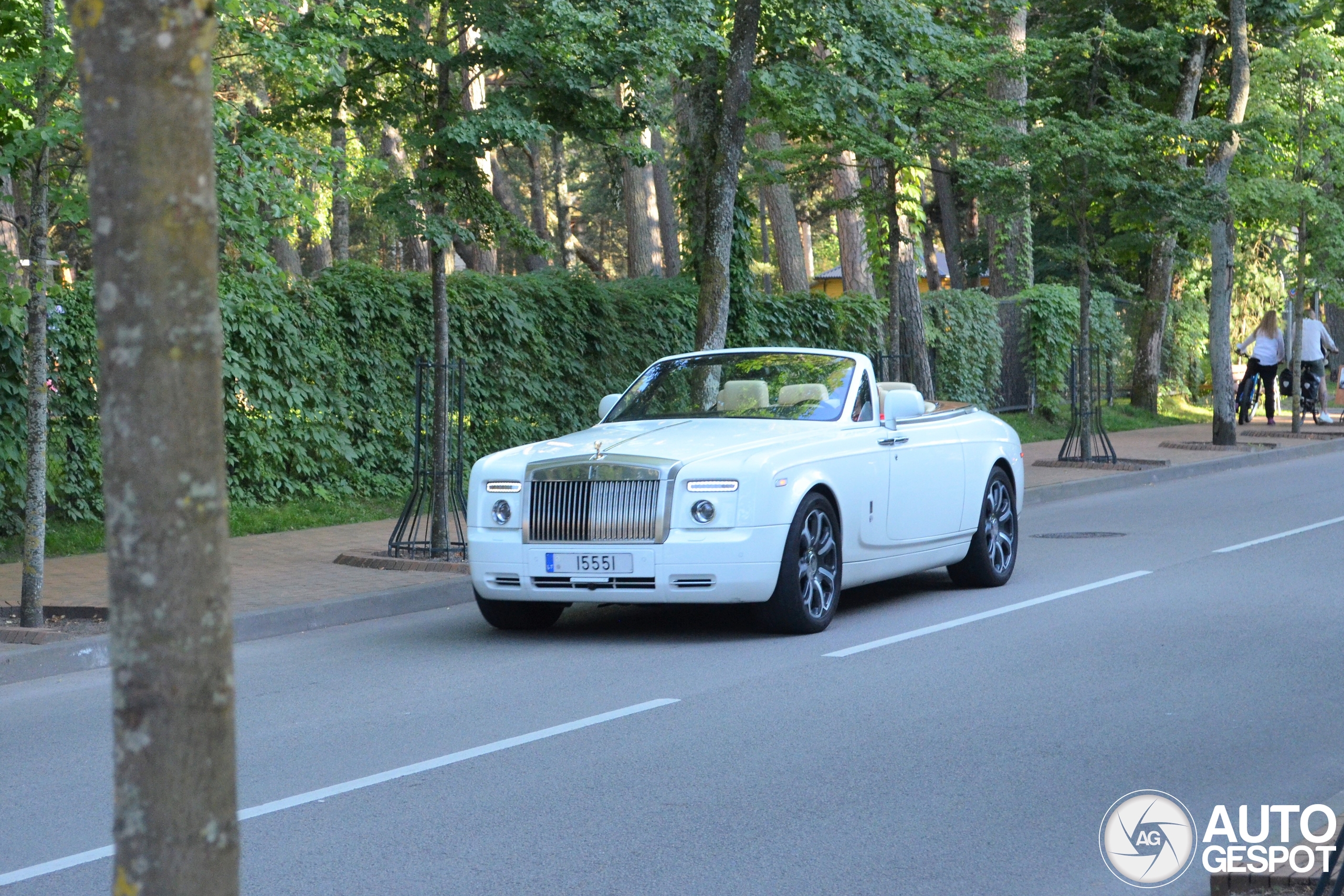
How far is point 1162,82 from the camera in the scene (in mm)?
29141

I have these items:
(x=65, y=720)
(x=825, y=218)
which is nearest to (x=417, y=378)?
(x=65, y=720)

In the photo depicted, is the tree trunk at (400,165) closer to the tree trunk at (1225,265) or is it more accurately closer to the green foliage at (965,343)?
the green foliage at (965,343)

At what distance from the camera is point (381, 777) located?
6.04m

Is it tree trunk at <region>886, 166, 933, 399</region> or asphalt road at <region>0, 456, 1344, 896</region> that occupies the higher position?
tree trunk at <region>886, 166, 933, 399</region>

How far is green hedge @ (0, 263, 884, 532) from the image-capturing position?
530 inches

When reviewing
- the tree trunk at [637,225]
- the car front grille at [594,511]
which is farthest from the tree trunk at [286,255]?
the car front grille at [594,511]

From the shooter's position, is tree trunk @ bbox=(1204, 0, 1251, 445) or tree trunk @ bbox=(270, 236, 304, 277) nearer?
tree trunk @ bbox=(1204, 0, 1251, 445)

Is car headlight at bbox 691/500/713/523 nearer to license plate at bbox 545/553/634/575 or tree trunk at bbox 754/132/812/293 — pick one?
license plate at bbox 545/553/634/575

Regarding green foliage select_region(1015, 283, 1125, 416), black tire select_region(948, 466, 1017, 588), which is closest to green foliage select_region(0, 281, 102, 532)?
black tire select_region(948, 466, 1017, 588)

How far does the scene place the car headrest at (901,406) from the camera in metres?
10.1

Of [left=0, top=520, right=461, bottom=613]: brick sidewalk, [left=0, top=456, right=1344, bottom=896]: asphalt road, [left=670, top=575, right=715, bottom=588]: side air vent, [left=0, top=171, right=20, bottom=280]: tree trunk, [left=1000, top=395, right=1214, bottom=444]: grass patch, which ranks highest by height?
[left=0, top=171, right=20, bottom=280]: tree trunk

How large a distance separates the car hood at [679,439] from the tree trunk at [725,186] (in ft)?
17.6

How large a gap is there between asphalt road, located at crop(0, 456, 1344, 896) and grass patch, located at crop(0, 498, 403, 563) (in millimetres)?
4127

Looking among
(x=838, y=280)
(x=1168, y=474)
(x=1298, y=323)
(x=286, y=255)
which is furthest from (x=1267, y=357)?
(x=838, y=280)
